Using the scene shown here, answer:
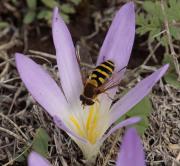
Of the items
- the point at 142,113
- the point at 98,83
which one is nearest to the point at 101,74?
the point at 98,83

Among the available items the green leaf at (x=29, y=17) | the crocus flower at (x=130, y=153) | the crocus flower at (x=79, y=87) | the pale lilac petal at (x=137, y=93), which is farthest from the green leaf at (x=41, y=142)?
the green leaf at (x=29, y=17)

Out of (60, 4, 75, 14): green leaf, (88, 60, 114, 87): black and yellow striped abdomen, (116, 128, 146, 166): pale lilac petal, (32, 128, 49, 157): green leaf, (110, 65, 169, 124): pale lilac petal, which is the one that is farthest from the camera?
(60, 4, 75, 14): green leaf

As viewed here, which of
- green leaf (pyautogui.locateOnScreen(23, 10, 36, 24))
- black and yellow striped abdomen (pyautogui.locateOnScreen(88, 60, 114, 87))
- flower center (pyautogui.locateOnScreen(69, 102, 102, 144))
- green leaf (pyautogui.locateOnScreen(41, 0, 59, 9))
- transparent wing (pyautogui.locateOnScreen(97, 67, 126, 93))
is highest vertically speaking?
green leaf (pyautogui.locateOnScreen(41, 0, 59, 9))

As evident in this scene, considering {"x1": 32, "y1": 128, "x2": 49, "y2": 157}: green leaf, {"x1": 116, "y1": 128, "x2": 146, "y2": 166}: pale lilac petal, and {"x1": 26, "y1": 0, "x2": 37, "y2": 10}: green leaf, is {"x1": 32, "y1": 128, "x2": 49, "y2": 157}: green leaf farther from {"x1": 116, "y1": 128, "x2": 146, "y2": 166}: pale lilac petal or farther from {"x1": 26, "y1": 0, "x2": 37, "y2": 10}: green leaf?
{"x1": 26, "y1": 0, "x2": 37, "y2": 10}: green leaf

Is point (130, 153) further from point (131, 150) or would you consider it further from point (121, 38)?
point (121, 38)

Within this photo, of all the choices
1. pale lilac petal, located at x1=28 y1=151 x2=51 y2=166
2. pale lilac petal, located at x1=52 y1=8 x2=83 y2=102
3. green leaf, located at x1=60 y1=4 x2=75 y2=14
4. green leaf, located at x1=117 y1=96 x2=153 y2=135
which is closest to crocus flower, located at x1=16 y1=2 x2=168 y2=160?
pale lilac petal, located at x1=52 y1=8 x2=83 y2=102

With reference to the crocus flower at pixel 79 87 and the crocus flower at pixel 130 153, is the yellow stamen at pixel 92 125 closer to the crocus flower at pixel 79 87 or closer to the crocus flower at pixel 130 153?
the crocus flower at pixel 79 87
